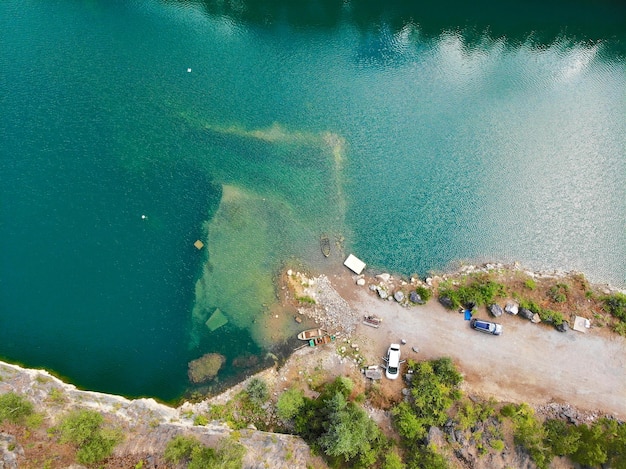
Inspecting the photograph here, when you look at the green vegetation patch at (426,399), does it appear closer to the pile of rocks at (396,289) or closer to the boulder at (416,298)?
the boulder at (416,298)

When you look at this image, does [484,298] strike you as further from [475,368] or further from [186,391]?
[186,391]

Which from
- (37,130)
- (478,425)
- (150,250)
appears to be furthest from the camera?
(37,130)

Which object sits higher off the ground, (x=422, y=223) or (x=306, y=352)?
(x=422, y=223)

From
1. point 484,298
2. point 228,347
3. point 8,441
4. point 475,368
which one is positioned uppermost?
point 484,298

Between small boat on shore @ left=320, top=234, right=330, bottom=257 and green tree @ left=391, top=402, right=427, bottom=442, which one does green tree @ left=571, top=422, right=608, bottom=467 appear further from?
small boat on shore @ left=320, top=234, right=330, bottom=257

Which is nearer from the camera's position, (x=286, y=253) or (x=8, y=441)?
(x=8, y=441)

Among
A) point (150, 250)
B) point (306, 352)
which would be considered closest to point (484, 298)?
point (306, 352)

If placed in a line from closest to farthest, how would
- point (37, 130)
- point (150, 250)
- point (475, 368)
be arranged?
point (475, 368)
point (150, 250)
point (37, 130)
